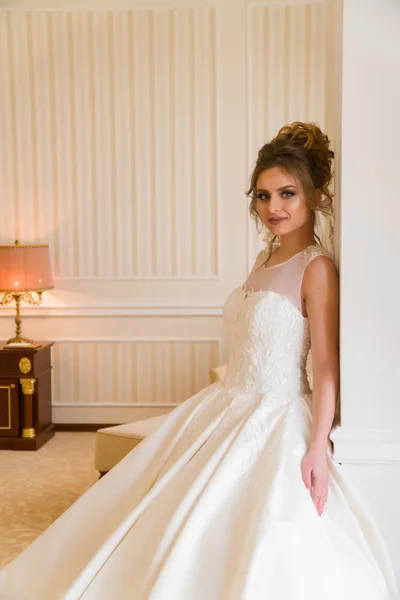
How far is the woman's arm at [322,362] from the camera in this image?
5.95ft

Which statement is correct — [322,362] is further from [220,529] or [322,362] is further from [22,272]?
[22,272]

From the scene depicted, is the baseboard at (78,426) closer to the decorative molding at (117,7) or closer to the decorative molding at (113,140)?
the decorative molding at (113,140)

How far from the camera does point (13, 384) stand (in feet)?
16.4

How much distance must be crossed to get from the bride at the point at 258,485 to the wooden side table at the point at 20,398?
2.96 metres

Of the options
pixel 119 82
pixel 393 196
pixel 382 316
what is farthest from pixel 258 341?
pixel 119 82

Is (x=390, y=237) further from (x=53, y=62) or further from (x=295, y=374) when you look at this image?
(x=53, y=62)

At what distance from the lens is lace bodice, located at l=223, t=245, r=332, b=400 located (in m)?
2.01

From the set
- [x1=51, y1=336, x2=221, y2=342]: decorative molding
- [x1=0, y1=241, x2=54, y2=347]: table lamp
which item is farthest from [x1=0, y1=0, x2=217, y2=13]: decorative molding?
[x1=51, y1=336, x2=221, y2=342]: decorative molding

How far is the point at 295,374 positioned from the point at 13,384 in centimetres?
336

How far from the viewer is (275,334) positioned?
2031mm

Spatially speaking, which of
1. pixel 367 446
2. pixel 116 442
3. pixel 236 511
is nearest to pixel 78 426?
pixel 116 442

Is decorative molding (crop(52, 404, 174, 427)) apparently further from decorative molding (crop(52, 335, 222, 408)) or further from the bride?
the bride

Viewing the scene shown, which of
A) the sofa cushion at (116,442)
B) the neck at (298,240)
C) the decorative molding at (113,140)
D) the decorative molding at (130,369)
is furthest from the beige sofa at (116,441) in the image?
the decorative molding at (113,140)

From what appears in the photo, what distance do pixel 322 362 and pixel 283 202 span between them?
478mm
